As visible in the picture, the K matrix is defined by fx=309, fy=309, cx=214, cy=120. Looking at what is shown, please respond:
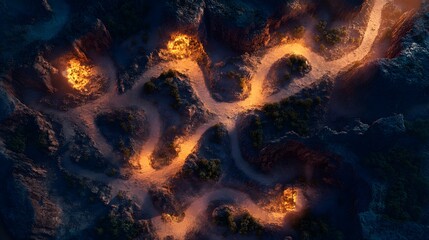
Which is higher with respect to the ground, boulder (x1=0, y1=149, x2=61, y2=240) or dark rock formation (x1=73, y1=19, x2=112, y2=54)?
dark rock formation (x1=73, y1=19, x2=112, y2=54)

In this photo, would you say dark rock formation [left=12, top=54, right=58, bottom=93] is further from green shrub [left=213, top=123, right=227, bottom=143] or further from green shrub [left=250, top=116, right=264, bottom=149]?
green shrub [left=250, top=116, right=264, bottom=149]

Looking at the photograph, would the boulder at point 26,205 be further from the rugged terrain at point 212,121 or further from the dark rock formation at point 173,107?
the dark rock formation at point 173,107

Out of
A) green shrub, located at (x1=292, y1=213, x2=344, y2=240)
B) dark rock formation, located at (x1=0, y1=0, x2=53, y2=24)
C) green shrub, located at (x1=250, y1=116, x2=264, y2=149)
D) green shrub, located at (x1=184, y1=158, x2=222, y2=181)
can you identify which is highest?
dark rock formation, located at (x1=0, y1=0, x2=53, y2=24)

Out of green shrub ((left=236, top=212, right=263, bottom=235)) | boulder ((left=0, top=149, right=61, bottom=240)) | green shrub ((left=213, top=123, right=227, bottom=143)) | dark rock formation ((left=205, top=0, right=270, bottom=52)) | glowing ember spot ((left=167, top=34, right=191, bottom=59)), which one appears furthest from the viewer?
glowing ember spot ((left=167, top=34, right=191, bottom=59))

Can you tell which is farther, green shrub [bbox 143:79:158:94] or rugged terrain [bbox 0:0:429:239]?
green shrub [bbox 143:79:158:94]

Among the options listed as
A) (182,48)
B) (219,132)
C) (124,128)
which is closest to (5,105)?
(124,128)

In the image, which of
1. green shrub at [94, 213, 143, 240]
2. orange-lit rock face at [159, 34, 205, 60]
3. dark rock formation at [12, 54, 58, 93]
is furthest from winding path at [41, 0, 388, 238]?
dark rock formation at [12, 54, 58, 93]

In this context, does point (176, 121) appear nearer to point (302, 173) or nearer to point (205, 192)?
point (205, 192)

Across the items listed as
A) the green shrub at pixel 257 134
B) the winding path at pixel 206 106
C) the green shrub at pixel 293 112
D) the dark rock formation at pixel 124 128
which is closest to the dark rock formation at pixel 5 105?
the winding path at pixel 206 106
